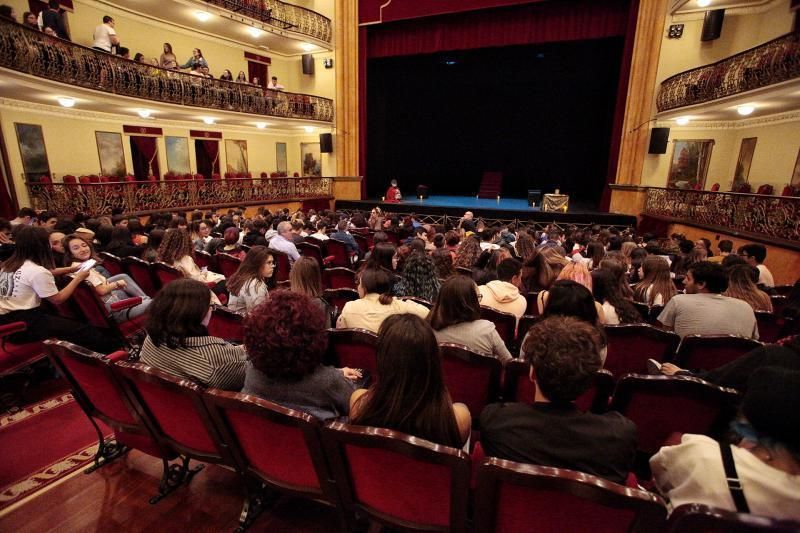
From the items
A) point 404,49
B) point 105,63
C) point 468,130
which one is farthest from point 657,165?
point 105,63

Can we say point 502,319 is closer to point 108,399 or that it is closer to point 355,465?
point 355,465

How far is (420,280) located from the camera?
3.38 meters

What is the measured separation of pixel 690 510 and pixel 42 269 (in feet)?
12.6

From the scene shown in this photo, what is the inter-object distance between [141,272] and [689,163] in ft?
44.0

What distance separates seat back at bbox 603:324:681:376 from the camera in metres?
2.36

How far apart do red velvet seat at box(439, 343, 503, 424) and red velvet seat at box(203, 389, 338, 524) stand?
737 millimetres

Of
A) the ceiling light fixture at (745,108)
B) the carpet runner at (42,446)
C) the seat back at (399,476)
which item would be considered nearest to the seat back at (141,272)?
the carpet runner at (42,446)

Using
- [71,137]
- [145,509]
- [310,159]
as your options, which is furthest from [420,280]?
[310,159]

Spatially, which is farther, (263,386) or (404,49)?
(404,49)

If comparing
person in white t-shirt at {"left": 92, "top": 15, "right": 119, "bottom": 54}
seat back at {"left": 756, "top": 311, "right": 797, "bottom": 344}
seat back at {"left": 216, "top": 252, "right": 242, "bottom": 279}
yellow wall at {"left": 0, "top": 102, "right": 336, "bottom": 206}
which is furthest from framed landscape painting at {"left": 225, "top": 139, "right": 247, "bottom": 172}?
seat back at {"left": 756, "top": 311, "right": 797, "bottom": 344}

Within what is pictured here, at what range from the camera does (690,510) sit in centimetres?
91

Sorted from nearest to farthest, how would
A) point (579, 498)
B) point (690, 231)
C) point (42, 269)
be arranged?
point (579, 498) → point (42, 269) → point (690, 231)

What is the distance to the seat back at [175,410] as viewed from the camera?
5.20 ft

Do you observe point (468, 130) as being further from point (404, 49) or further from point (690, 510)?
point (690, 510)
